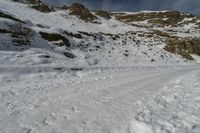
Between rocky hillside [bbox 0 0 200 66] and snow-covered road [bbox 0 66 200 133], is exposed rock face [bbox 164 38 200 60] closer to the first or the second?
rocky hillside [bbox 0 0 200 66]

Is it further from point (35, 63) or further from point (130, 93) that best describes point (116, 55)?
point (130, 93)

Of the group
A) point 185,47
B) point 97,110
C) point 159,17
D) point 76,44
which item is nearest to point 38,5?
point 76,44

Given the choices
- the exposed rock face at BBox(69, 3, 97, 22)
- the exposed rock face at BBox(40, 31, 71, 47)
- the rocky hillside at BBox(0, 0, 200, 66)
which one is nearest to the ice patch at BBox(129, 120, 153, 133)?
the rocky hillside at BBox(0, 0, 200, 66)

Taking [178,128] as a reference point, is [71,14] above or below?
above

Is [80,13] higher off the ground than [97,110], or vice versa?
[80,13]

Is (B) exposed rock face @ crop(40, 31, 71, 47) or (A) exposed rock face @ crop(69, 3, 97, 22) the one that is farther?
(A) exposed rock face @ crop(69, 3, 97, 22)

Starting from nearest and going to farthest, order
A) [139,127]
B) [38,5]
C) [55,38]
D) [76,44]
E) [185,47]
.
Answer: [139,127], [55,38], [76,44], [185,47], [38,5]

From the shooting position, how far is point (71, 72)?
1689 centimetres

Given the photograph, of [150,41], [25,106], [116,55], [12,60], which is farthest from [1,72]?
[150,41]

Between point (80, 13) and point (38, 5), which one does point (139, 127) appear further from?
point (80, 13)

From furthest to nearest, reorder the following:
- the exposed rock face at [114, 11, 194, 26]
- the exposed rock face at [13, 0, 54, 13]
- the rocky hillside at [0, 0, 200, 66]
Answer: the exposed rock face at [114, 11, 194, 26], the exposed rock face at [13, 0, 54, 13], the rocky hillside at [0, 0, 200, 66]

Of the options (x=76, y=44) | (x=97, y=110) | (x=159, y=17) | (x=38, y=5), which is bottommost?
(x=97, y=110)

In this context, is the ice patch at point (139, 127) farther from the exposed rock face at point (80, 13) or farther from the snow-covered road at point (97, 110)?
the exposed rock face at point (80, 13)

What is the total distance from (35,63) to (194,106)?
12417mm
